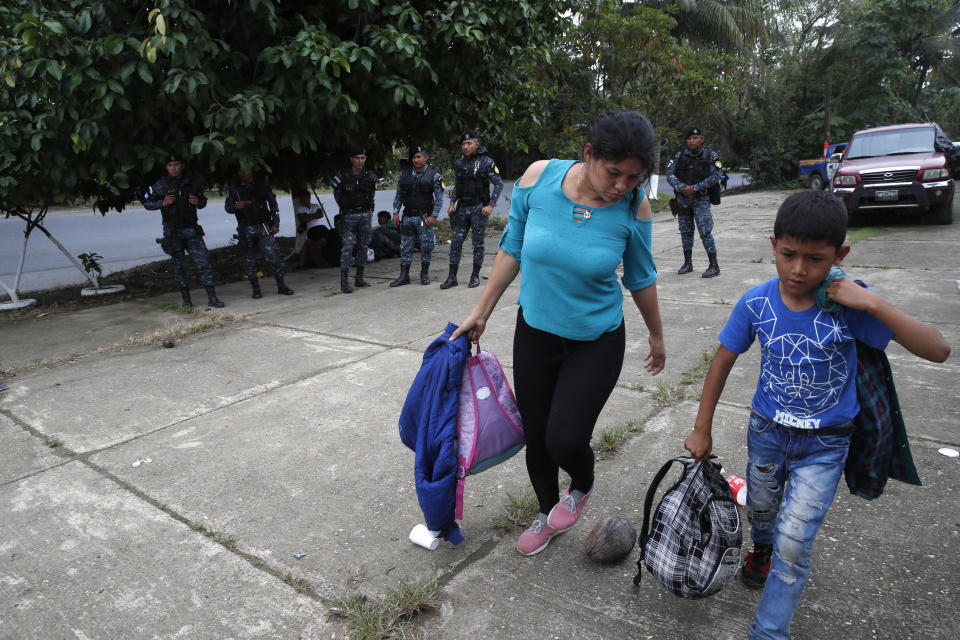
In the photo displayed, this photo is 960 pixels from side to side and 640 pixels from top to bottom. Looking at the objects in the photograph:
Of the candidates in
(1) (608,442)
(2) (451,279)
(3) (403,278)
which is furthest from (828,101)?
(1) (608,442)

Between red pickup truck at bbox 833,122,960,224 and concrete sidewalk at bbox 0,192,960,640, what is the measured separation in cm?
644

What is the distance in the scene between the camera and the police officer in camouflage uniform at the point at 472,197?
26.5ft

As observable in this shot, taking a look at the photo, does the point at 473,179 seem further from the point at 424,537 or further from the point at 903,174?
the point at 903,174

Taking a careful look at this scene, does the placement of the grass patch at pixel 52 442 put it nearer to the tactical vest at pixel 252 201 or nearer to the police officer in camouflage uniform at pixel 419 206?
the tactical vest at pixel 252 201

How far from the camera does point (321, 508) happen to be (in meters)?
3.07

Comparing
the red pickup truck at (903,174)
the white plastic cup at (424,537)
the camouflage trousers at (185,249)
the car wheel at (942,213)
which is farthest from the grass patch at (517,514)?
the car wheel at (942,213)

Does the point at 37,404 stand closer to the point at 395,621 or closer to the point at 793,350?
the point at 395,621

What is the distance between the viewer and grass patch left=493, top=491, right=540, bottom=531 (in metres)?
2.86

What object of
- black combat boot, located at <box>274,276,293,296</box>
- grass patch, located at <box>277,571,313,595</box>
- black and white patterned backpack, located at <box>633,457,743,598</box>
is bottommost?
grass patch, located at <box>277,571,313,595</box>

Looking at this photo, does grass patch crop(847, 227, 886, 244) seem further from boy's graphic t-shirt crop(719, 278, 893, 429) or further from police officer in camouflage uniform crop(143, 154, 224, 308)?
boy's graphic t-shirt crop(719, 278, 893, 429)

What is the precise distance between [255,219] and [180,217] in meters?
0.90

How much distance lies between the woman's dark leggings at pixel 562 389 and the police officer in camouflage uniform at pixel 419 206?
597 cm

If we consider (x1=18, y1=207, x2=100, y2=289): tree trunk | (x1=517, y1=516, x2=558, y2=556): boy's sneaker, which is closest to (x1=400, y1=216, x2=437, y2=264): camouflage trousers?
(x1=18, y1=207, x2=100, y2=289): tree trunk

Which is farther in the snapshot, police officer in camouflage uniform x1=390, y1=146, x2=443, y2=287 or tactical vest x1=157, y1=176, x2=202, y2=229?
police officer in camouflage uniform x1=390, y1=146, x2=443, y2=287
